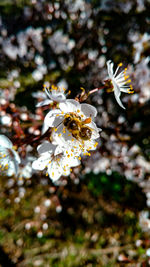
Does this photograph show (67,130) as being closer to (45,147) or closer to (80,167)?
(45,147)

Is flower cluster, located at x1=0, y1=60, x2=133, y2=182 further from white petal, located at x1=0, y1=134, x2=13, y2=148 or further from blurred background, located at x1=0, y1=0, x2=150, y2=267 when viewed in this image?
blurred background, located at x1=0, y1=0, x2=150, y2=267

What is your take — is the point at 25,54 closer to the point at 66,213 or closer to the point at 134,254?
the point at 66,213

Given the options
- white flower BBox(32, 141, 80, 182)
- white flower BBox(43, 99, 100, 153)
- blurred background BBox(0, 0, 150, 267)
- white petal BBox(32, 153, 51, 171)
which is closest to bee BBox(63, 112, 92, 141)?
white flower BBox(43, 99, 100, 153)

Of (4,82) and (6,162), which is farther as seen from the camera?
(4,82)

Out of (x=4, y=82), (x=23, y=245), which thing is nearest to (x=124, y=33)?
(x=4, y=82)

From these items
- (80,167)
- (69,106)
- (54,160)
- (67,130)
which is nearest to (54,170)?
(54,160)
